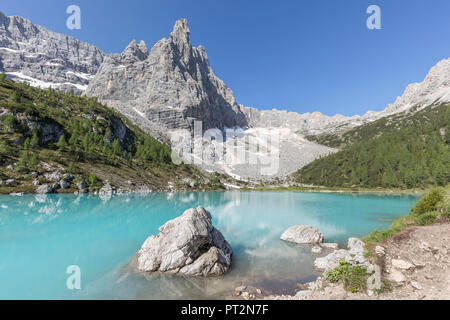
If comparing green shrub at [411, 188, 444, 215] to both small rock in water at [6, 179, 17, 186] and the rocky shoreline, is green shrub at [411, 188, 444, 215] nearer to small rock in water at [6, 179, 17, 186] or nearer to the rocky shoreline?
the rocky shoreline

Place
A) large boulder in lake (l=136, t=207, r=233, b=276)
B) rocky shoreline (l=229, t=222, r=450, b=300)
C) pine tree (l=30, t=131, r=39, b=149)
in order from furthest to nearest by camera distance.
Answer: pine tree (l=30, t=131, r=39, b=149) < large boulder in lake (l=136, t=207, r=233, b=276) < rocky shoreline (l=229, t=222, r=450, b=300)

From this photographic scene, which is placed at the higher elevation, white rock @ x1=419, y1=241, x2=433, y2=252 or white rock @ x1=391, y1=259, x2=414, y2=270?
white rock @ x1=419, y1=241, x2=433, y2=252

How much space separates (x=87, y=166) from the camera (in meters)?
75.1

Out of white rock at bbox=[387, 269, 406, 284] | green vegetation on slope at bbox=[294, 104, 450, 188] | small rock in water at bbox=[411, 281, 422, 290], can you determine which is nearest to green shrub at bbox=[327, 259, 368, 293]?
white rock at bbox=[387, 269, 406, 284]

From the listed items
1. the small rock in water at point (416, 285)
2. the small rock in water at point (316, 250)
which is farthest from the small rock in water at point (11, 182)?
the small rock in water at point (416, 285)

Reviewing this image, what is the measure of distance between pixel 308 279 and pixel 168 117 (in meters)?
196

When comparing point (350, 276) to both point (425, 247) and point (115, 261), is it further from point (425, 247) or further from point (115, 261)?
point (115, 261)

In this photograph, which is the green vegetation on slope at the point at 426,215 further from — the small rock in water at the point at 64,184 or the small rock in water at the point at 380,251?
the small rock in water at the point at 64,184

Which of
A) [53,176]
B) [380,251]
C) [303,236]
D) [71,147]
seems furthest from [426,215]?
[71,147]

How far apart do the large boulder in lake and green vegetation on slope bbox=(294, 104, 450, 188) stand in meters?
122

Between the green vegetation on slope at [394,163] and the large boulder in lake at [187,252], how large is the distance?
122491 millimetres

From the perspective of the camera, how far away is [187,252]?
13250 millimetres

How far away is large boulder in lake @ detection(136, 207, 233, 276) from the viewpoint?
12.8m
